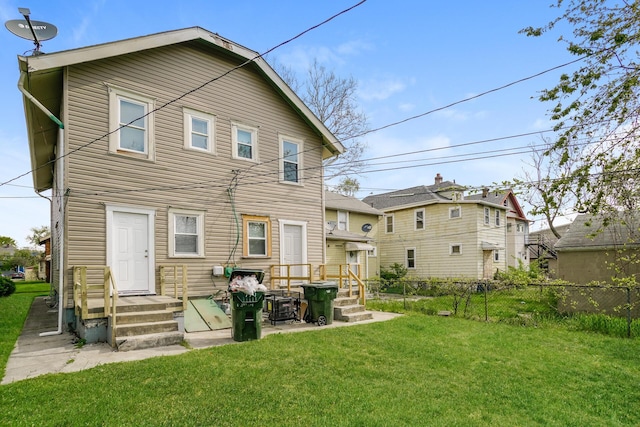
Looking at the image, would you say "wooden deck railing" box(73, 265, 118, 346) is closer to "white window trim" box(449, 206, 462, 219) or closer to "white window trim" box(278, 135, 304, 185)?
"white window trim" box(278, 135, 304, 185)

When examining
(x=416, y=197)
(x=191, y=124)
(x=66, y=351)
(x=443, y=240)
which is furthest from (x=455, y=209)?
(x=66, y=351)

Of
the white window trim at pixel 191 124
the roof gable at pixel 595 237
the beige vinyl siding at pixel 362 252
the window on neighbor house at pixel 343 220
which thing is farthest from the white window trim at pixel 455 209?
the white window trim at pixel 191 124

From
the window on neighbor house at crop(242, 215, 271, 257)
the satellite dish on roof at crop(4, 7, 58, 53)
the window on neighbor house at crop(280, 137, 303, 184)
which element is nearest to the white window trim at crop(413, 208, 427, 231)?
the window on neighbor house at crop(280, 137, 303, 184)

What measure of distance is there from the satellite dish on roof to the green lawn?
23.6ft

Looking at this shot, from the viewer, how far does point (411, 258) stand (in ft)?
82.3

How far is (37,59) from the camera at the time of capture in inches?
313

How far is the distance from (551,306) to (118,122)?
14.6 m

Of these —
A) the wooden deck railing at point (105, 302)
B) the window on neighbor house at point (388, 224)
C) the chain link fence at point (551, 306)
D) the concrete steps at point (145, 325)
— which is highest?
the window on neighbor house at point (388, 224)

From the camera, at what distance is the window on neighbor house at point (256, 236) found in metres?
11.3

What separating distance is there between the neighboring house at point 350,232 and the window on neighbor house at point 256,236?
682 centimetres

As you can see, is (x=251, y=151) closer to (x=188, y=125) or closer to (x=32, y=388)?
(x=188, y=125)

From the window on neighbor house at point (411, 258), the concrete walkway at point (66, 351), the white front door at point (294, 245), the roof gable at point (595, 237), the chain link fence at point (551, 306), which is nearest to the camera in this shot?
the concrete walkway at point (66, 351)

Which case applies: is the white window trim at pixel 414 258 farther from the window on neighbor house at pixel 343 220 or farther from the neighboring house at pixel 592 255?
the neighboring house at pixel 592 255

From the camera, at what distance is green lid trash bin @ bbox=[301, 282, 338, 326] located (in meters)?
9.52
